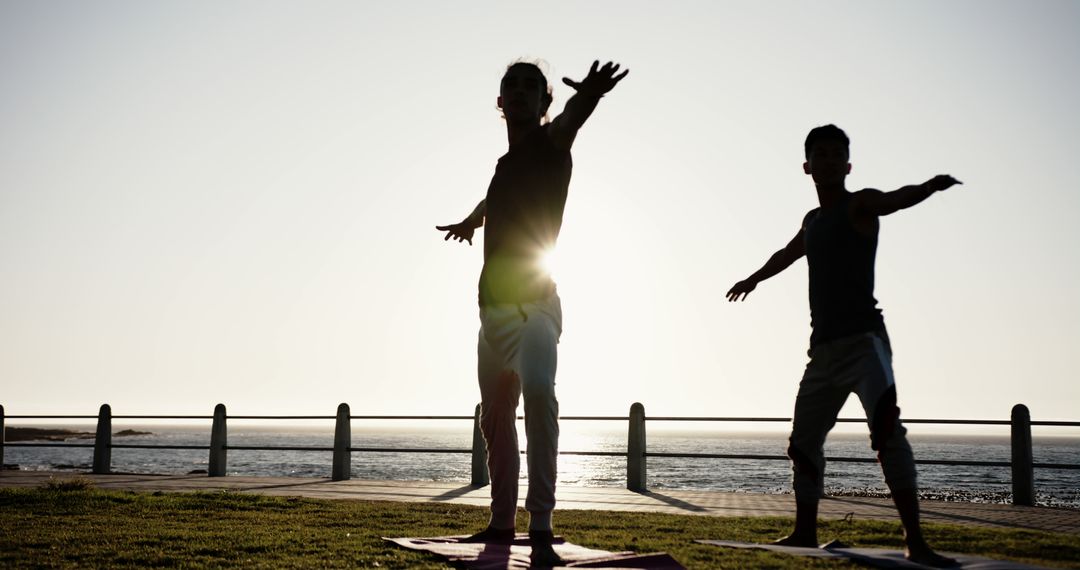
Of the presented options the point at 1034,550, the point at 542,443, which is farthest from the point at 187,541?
the point at 1034,550

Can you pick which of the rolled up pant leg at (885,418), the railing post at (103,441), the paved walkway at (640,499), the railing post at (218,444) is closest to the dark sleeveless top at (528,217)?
the rolled up pant leg at (885,418)

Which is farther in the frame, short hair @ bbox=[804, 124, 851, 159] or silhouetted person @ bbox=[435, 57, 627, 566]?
short hair @ bbox=[804, 124, 851, 159]

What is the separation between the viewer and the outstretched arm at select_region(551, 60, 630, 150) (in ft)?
12.0

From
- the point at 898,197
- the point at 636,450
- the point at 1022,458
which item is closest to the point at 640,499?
the point at 636,450

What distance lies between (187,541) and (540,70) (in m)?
3.23

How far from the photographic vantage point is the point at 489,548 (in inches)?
164

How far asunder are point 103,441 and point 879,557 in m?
13.7

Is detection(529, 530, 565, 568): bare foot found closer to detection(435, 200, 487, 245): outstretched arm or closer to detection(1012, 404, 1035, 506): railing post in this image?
detection(435, 200, 487, 245): outstretched arm

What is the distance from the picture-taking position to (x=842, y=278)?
410cm

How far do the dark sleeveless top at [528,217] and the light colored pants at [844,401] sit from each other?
4.32 feet

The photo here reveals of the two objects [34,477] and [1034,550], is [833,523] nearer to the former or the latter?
[1034,550]

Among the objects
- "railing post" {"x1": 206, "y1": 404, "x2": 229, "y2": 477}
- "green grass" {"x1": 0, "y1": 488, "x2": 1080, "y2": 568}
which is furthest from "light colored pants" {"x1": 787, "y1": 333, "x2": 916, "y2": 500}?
"railing post" {"x1": 206, "y1": 404, "x2": 229, "y2": 477}

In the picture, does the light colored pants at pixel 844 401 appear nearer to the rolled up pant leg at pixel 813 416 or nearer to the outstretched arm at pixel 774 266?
the rolled up pant leg at pixel 813 416

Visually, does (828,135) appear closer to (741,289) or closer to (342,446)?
(741,289)
